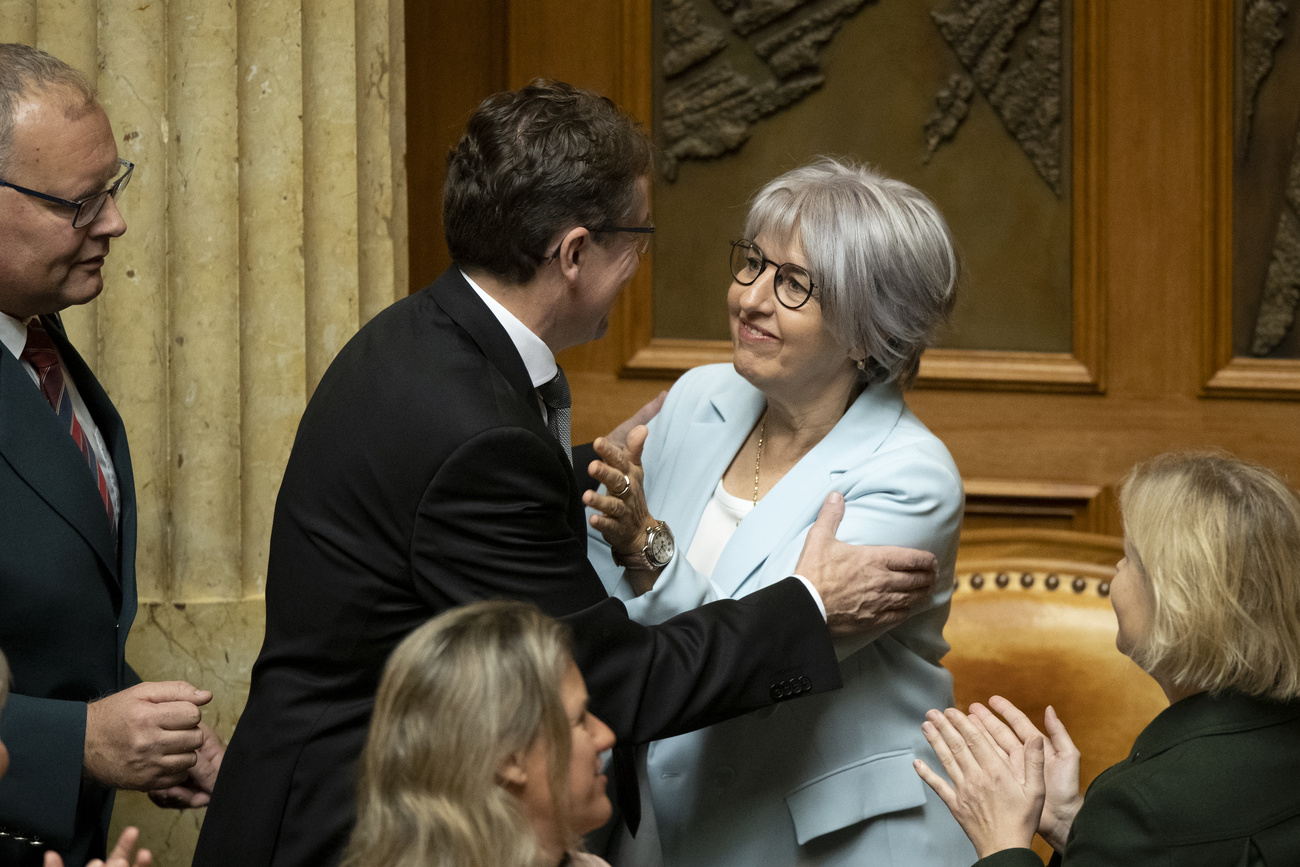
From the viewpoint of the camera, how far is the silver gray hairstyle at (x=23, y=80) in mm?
1631

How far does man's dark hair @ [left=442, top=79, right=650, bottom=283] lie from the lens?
1.68m

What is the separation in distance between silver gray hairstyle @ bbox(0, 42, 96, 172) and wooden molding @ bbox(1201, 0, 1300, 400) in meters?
2.36

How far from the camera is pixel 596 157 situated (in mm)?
1699

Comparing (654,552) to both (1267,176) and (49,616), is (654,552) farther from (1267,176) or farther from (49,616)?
(1267,176)

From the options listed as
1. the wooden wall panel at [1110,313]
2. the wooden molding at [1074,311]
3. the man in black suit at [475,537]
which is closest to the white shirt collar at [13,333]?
the man in black suit at [475,537]

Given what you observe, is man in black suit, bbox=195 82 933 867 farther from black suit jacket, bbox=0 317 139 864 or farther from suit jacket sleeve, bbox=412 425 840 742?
black suit jacket, bbox=0 317 139 864

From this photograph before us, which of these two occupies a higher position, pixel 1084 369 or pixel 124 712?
pixel 1084 369

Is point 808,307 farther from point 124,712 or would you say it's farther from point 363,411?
point 124,712

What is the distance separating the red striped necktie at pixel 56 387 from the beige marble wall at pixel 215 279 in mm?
471

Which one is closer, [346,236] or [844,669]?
[844,669]

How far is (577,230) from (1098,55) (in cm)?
177

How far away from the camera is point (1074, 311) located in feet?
9.91

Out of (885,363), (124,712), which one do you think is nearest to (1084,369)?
(885,363)

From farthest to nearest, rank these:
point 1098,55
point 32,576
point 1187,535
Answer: point 1098,55 < point 32,576 < point 1187,535
